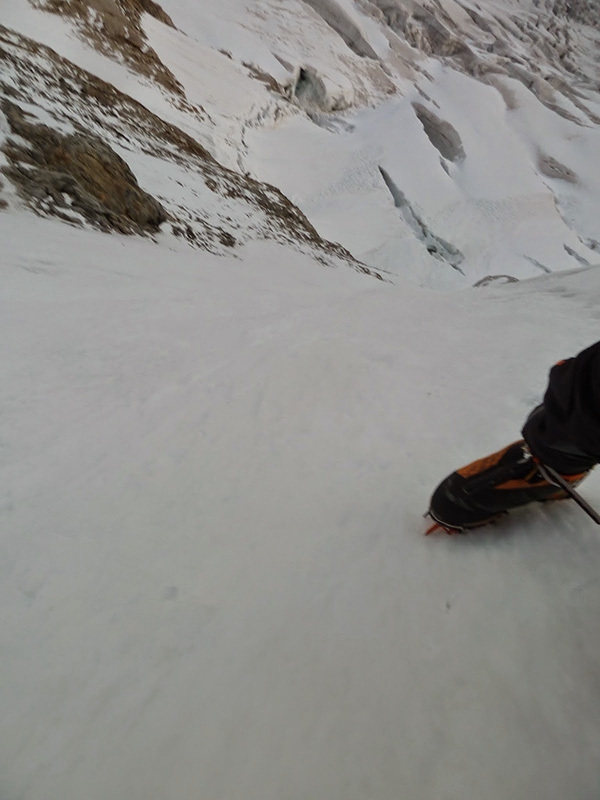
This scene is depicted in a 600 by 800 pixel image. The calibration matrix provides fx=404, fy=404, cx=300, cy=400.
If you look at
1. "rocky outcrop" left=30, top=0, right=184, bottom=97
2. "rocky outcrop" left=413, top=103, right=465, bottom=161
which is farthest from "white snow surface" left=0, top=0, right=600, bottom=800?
"rocky outcrop" left=413, top=103, right=465, bottom=161

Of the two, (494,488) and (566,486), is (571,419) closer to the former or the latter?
(566,486)

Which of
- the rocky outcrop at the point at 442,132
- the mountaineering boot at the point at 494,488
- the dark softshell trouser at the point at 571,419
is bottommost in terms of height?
the mountaineering boot at the point at 494,488

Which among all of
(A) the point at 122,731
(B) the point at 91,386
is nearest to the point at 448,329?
(B) the point at 91,386

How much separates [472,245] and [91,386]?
78.2 feet

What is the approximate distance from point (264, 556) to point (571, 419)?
4.57ft

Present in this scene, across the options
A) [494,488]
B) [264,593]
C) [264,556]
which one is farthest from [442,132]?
[264,593]

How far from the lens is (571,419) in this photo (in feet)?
4.59

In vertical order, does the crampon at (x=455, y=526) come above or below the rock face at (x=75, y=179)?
above

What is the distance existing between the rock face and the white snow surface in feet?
1.41

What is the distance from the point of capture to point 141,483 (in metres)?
2.36

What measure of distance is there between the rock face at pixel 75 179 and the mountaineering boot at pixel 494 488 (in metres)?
6.13

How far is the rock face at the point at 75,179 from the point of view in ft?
18.0

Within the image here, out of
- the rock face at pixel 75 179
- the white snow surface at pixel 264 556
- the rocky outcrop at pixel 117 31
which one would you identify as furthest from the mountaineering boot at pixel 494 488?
the rocky outcrop at pixel 117 31

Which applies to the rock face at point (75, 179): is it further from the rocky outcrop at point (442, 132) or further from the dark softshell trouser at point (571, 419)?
the rocky outcrop at point (442, 132)
